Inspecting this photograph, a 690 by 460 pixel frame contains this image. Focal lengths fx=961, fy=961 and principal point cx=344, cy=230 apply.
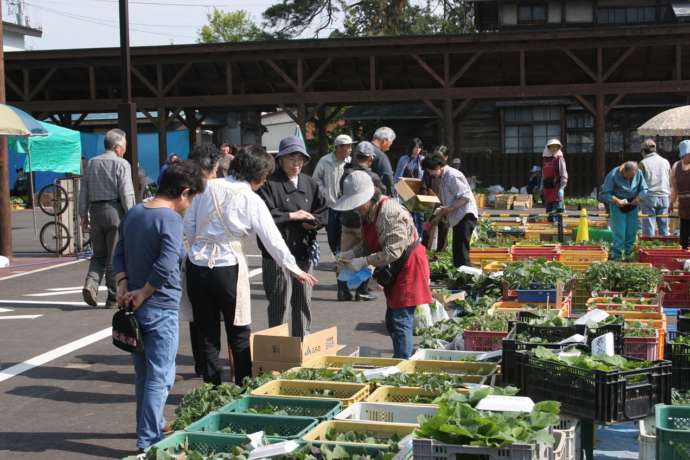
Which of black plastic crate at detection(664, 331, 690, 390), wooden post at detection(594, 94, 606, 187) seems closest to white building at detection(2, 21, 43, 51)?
wooden post at detection(594, 94, 606, 187)

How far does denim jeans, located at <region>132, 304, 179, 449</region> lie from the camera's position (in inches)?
224

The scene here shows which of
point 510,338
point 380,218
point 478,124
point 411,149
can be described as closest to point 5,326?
point 380,218

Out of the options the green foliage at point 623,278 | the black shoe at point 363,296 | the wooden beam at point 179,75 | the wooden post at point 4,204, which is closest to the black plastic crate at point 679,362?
the green foliage at point 623,278

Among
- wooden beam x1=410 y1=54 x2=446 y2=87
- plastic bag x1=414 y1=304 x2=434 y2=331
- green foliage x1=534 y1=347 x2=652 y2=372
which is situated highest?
wooden beam x1=410 y1=54 x2=446 y2=87

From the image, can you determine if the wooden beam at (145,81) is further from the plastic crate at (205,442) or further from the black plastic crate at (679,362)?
the plastic crate at (205,442)

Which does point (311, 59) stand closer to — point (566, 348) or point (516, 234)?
point (516, 234)

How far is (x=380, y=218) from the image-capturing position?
7.01 meters

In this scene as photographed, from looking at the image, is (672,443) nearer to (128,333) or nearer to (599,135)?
(128,333)

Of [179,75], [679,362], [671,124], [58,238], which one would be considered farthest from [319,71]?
[679,362]

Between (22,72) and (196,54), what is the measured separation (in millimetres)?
6808

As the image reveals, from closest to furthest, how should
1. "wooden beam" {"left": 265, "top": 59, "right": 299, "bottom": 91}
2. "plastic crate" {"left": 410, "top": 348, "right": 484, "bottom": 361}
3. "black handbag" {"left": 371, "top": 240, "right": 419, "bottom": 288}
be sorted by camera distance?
"plastic crate" {"left": 410, "top": 348, "right": 484, "bottom": 361} < "black handbag" {"left": 371, "top": 240, "right": 419, "bottom": 288} < "wooden beam" {"left": 265, "top": 59, "right": 299, "bottom": 91}

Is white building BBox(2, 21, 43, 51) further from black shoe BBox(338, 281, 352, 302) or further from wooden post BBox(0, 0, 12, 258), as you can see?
black shoe BBox(338, 281, 352, 302)

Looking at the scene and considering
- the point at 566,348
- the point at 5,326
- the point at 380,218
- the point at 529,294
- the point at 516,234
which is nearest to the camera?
the point at 566,348

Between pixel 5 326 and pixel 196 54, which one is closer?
pixel 5 326
